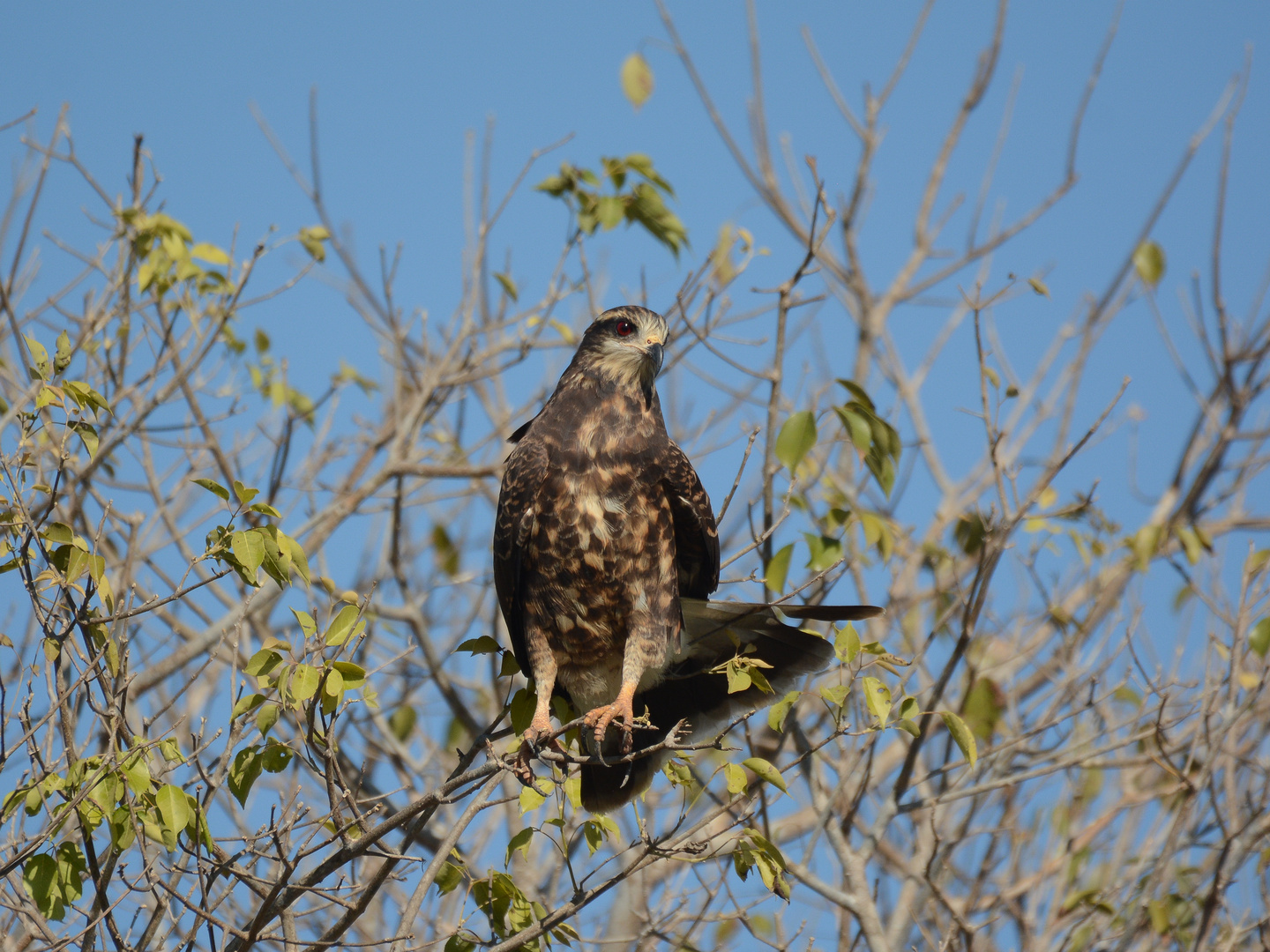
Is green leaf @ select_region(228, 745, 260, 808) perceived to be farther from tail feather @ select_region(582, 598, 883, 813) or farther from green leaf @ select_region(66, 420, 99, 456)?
tail feather @ select_region(582, 598, 883, 813)

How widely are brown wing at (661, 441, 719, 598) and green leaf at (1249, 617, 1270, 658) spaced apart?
2.02 meters

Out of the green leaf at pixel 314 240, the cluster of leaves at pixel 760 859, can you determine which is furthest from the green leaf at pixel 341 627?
the green leaf at pixel 314 240

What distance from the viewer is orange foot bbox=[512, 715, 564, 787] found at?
11.1 ft

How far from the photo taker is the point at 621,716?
3.58 meters

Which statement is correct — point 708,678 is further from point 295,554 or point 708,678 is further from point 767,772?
point 295,554

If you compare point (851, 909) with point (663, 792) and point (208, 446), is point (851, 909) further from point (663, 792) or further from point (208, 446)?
point (208, 446)

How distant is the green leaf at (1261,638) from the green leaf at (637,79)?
12.1 ft

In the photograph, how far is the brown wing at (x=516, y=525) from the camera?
3.79 meters

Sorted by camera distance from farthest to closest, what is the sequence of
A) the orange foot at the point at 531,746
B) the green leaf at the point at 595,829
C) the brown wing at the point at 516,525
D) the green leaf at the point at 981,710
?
the green leaf at the point at 981,710
the brown wing at the point at 516,525
the orange foot at the point at 531,746
the green leaf at the point at 595,829

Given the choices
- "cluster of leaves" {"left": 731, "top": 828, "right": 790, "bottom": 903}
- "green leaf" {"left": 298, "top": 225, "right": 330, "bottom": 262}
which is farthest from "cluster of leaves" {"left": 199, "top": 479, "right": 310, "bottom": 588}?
"green leaf" {"left": 298, "top": 225, "right": 330, "bottom": 262}

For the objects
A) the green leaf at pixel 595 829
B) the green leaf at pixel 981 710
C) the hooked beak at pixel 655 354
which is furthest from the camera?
the green leaf at pixel 981 710

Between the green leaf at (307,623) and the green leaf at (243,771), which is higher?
the green leaf at (307,623)

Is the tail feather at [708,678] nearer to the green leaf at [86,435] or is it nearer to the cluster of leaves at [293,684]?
the cluster of leaves at [293,684]

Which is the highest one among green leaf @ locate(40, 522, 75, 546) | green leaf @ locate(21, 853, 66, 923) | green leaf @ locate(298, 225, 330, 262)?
green leaf @ locate(298, 225, 330, 262)
